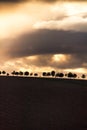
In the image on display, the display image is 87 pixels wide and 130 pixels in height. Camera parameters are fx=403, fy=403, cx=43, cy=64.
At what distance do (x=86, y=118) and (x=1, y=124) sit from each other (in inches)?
968

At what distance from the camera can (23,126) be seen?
8362 centimetres

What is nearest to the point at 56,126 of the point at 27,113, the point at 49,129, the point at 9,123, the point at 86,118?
the point at 49,129

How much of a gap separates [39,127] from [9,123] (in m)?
7.26

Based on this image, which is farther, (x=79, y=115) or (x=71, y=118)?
(x=79, y=115)

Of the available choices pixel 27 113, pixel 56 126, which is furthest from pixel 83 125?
pixel 27 113

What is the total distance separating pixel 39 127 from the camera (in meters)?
82.9

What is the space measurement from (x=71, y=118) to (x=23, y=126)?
1883 centimetres

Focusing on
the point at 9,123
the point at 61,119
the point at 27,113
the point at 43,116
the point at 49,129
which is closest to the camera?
the point at 49,129

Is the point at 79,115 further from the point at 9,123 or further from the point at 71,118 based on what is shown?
the point at 9,123

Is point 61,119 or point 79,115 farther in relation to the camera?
point 79,115

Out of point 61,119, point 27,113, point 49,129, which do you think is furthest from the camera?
point 27,113

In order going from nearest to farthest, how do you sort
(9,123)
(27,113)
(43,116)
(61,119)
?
(9,123) → (61,119) → (43,116) → (27,113)

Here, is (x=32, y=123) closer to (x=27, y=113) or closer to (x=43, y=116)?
(x=43, y=116)

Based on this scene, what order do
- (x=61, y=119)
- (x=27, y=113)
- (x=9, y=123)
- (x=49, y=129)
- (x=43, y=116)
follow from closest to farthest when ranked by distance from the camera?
1. (x=49, y=129)
2. (x=9, y=123)
3. (x=61, y=119)
4. (x=43, y=116)
5. (x=27, y=113)
